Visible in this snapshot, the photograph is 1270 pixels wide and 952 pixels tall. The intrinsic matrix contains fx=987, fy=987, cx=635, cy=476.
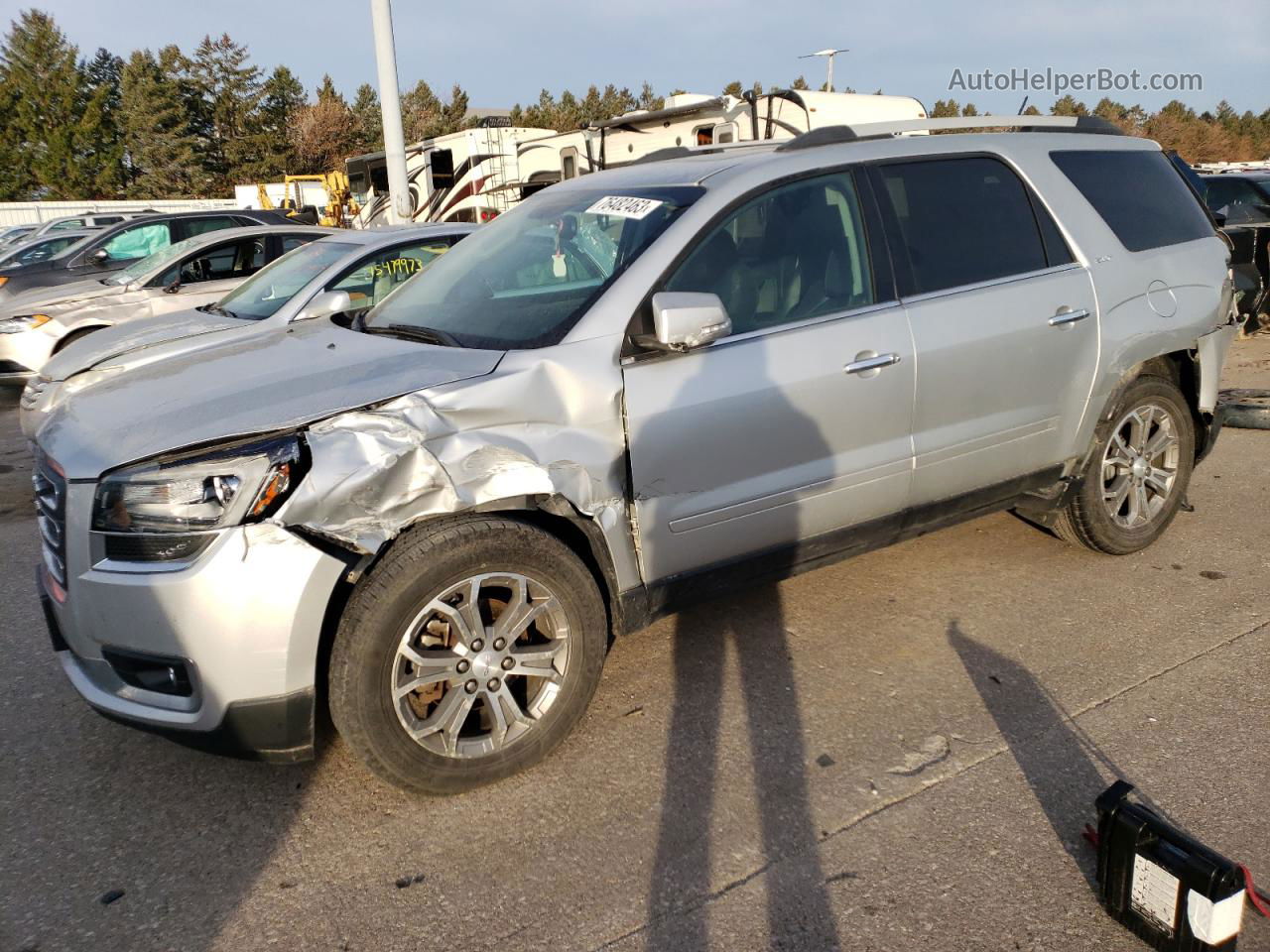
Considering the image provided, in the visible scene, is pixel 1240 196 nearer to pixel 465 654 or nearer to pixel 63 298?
pixel 465 654

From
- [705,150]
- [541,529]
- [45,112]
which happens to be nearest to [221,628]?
[541,529]

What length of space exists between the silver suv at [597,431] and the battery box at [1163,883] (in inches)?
56.7

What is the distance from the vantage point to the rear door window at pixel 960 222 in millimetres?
3756

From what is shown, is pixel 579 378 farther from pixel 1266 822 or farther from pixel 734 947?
pixel 1266 822

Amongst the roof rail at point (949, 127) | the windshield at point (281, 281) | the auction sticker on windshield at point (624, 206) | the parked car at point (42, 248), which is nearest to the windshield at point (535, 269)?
the auction sticker on windshield at point (624, 206)

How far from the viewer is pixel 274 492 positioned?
2621 mm

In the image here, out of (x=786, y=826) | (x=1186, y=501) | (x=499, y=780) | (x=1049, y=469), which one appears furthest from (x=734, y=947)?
(x=1186, y=501)

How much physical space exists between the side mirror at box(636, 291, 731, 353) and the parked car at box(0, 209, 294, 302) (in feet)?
33.0

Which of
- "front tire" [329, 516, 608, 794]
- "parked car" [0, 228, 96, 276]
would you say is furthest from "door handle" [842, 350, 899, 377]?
"parked car" [0, 228, 96, 276]

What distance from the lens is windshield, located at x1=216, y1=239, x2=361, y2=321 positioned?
22.4ft

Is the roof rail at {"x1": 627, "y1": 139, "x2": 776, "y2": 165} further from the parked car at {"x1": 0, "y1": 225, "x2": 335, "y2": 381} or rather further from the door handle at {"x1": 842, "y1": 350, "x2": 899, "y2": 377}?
the parked car at {"x1": 0, "y1": 225, "x2": 335, "y2": 381}

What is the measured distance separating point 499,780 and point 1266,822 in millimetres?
2169

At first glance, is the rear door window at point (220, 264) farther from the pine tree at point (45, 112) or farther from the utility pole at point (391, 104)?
the pine tree at point (45, 112)

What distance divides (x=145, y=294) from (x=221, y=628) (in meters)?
7.61
